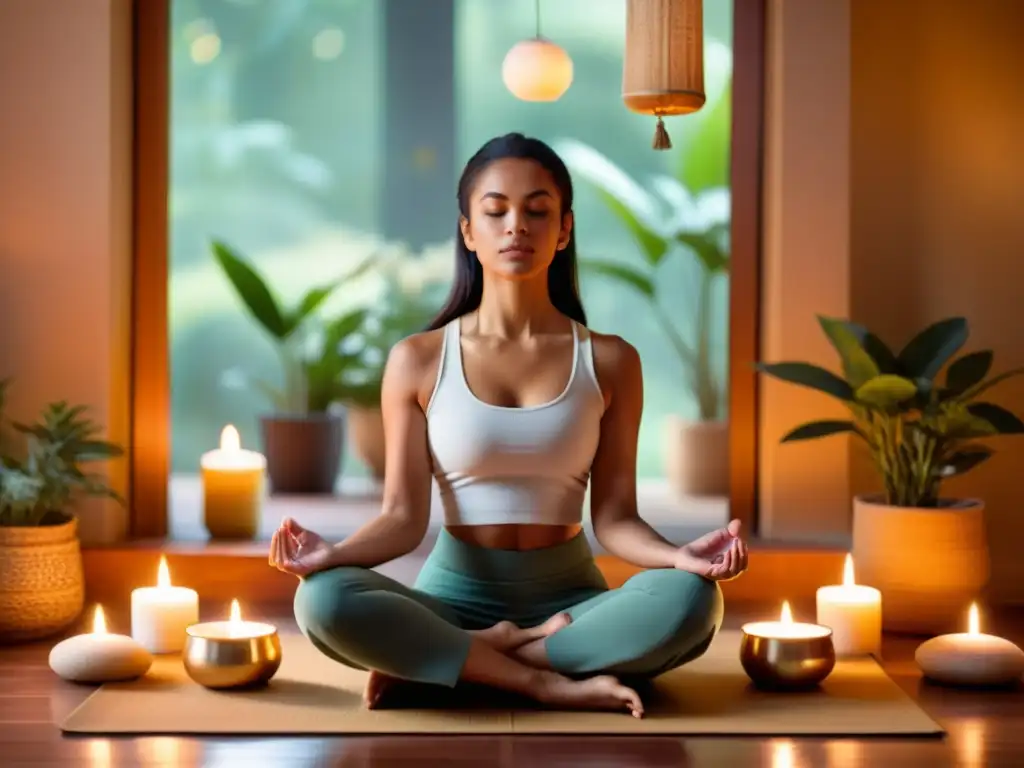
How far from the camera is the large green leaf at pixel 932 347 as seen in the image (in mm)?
3307

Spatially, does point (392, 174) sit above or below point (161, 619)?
above

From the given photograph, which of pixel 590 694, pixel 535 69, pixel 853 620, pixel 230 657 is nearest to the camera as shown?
pixel 590 694

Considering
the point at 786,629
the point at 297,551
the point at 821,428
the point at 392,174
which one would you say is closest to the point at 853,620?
the point at 786,629

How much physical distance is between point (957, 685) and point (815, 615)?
1.95ft

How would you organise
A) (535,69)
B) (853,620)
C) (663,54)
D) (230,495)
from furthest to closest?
(230,495)
(535,69)
(853,620)
(663,54)

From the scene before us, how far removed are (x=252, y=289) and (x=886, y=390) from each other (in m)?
1.58

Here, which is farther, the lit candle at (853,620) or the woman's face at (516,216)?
the lit candle at (853,620)

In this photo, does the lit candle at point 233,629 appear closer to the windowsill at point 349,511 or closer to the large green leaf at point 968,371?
the windowsill at point 349,511

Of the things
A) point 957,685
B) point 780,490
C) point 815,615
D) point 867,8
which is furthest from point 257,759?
point 867,8

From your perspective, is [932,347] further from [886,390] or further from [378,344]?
[378,344]

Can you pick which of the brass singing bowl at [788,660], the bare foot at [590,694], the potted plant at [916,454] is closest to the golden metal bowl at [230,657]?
the bare foot at [590,694]

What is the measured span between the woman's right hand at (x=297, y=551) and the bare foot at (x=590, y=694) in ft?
1.35

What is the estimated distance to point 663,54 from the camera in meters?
2.80

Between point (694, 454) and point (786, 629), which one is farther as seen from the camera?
point (694, 454)
